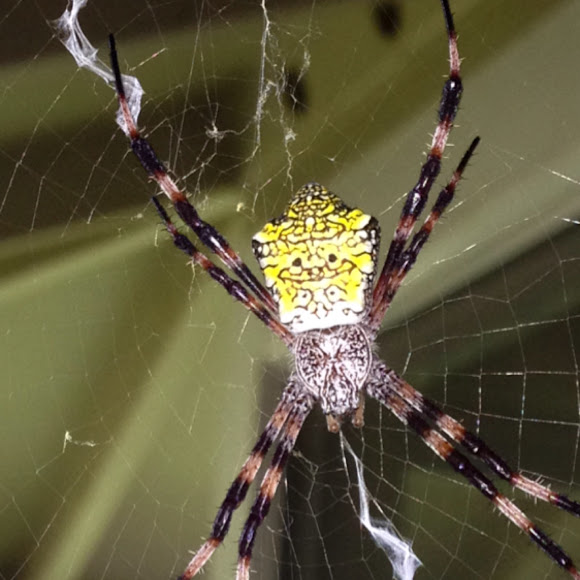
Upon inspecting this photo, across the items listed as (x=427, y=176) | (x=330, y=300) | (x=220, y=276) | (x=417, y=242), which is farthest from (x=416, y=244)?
(x=220, y=276)

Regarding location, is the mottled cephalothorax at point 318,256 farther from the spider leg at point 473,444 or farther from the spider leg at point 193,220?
the spider leg at point 473,444

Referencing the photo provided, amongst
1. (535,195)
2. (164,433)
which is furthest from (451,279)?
(164,433)

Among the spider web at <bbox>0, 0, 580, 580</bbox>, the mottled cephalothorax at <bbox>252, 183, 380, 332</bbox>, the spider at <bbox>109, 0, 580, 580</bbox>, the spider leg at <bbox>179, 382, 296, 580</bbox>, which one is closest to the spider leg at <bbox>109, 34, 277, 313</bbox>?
the spider at <bbox>109, 0, 580, 580</bbox>

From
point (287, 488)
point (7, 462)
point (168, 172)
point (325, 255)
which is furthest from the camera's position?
point (287, 488)

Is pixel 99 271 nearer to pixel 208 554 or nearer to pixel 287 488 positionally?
pixel 287 488

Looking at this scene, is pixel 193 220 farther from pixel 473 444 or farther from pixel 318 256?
pixel 473 444

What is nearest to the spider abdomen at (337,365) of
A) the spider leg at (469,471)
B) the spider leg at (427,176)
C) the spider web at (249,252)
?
the spider leg at (469,471)
